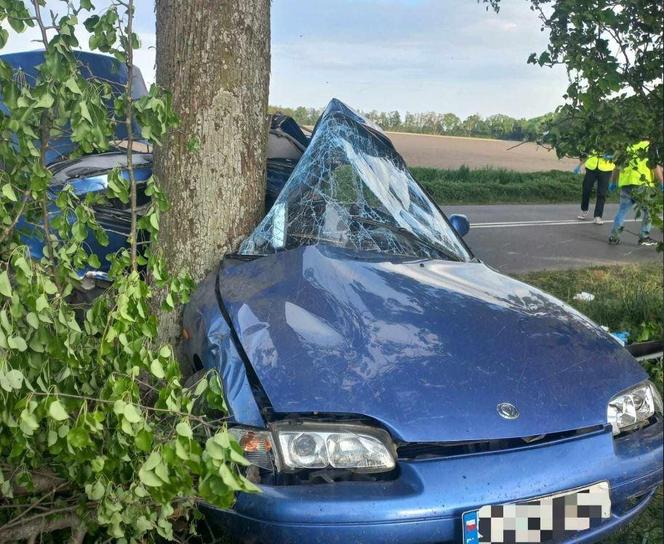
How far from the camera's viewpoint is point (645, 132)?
433 cm

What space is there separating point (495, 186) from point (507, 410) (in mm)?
15181

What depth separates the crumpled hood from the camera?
2.19 m

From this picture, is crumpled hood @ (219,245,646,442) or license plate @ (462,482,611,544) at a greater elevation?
crumpled hood @ (219,245,646,442)

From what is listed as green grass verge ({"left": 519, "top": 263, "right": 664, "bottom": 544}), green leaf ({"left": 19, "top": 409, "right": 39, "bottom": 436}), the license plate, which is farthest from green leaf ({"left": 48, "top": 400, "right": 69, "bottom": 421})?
green grass verge ({"left": 519, "top": 263, "right": 664, "bottom": 544})

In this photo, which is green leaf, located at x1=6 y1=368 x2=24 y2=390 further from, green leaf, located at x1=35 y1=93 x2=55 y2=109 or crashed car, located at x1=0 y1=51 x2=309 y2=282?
crashed car, located at x1=0 y1=51 x2=309 y2=282

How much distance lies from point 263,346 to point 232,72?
5.05 ft

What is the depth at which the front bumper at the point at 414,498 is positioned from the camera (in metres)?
2.02

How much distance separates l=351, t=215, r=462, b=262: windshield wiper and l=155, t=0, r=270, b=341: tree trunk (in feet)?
2.06

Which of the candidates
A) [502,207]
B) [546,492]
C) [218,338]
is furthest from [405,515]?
[502,207]

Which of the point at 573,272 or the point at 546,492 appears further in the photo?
the point at 573,272

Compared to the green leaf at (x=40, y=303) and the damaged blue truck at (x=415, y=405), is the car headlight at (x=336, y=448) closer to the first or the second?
the damaged blue truck at (x=415, y=405)

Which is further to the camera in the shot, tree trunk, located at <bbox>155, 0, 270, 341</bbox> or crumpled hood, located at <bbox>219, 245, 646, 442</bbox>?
tree trunk, located at <bbox>155, 0, 270, 341</bbox>

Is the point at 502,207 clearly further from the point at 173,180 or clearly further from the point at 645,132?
the point at 173,180

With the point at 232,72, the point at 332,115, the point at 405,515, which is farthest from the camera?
the point at 332,115
